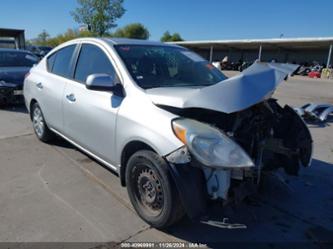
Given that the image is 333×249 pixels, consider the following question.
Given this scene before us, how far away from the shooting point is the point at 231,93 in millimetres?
2473

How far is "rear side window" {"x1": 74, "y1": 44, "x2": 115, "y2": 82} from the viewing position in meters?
3.48

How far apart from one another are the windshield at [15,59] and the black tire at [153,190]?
7394 millimetres

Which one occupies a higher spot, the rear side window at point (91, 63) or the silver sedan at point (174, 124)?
the rear side window at point (91, 63)

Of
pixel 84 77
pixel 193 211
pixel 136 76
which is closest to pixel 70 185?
pixel 84 77

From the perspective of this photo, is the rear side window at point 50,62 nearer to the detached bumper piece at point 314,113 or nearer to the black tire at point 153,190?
the black tire at point 153,190

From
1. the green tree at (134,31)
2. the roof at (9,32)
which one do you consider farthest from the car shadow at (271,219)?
the green tree at (134,31)

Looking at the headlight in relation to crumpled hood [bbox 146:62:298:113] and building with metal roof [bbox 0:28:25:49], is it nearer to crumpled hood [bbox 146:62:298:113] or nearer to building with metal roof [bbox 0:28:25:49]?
crumpled hood [bbox 146:62:298:113]

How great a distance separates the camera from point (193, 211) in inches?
94.8

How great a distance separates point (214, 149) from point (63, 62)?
9.90 feet

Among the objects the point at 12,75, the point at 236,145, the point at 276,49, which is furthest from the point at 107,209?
the point at 276,49

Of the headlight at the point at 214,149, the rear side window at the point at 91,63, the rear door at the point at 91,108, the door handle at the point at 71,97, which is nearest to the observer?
the headlight at the point at 214,149

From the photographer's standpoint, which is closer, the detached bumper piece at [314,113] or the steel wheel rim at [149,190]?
the steel wheel rim at [149,190]

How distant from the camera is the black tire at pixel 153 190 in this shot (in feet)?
8.32

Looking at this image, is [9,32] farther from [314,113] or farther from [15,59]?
[314,113]
